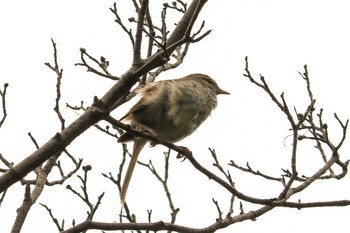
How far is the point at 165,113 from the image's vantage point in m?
6.02

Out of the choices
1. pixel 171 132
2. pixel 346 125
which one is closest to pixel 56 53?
pixel 171 132

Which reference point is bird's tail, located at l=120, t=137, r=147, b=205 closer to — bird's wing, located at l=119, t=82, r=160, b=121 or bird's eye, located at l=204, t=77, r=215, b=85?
bird's wing, located at l=119, t=82, r=160, b=121

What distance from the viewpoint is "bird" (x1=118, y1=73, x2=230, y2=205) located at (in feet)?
19.8

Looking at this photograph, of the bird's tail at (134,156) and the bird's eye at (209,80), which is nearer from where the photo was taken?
the bird's tail at (134,156)

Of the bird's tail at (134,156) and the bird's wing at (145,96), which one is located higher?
the bird's wing at (145,96)

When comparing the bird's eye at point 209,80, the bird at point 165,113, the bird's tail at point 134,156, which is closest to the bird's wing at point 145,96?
the bird at point 165,113

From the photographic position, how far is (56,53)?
5383 millimetres

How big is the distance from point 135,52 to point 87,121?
0.63 m

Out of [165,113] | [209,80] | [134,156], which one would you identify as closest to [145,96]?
[165,113]

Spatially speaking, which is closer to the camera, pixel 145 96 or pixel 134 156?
pixel 145 96

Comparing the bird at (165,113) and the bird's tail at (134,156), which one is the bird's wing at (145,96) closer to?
the bird at (165,113)

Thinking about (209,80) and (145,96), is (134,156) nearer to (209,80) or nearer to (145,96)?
(145,96)

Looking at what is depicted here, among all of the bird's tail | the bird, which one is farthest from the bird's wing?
the bird's tail

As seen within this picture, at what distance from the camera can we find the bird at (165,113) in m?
6.02
